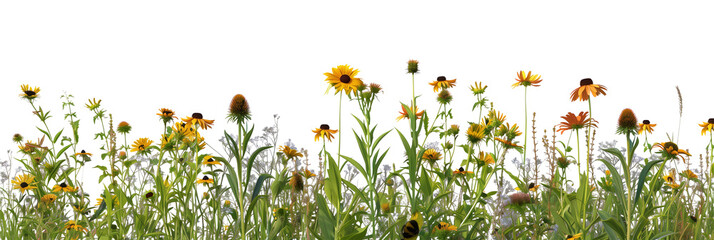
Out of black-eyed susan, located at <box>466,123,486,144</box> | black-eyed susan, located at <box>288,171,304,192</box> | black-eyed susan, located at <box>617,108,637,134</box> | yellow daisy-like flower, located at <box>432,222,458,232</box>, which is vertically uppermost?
black-eyed susan, located at <box>466,123,486,144</box>

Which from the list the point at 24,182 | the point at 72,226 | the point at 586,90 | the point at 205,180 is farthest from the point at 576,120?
the point at 24,182

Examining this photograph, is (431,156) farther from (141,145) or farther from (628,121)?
(141,145)

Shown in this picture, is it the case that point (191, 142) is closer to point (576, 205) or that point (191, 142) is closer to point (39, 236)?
point (39, 236)

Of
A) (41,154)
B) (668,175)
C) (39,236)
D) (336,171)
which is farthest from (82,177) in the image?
(668,175)

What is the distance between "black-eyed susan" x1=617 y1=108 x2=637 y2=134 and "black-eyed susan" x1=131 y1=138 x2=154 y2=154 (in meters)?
2.89

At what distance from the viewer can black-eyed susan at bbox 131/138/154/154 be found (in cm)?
365

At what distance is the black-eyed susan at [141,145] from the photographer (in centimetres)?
365

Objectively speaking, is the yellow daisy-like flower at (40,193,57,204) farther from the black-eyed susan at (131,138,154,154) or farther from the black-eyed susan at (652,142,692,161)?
the black-eyed susan at (652,142,692,161)

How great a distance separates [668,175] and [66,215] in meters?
4.59

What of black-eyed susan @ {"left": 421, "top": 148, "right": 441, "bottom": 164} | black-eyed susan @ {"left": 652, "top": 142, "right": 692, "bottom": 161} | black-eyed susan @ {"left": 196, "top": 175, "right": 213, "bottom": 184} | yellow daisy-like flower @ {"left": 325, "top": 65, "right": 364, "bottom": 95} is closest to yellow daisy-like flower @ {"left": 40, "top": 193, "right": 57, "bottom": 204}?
black-eyed susan @ {"left": 196, "top": 175, "right": 213, "bottom": 184}

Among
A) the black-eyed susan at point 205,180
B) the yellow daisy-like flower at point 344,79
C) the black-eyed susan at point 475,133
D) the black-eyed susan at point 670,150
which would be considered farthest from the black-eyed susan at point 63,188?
the black-eyed susan at point 670,150

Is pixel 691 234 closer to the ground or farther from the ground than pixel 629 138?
closer to the ground

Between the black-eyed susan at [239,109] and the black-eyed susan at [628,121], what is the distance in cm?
162

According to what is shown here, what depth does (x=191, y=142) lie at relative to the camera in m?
2.85
